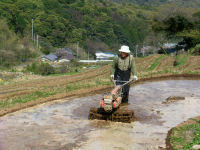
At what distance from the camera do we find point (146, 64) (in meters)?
30.0

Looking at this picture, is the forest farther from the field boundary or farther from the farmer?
the farmer

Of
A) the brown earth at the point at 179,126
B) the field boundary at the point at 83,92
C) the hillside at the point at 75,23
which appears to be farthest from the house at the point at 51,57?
the brown earth at the point at 179,126

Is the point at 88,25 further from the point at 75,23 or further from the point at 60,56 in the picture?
the point at 60,56

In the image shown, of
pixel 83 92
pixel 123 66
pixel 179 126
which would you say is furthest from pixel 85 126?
pixel 83 92

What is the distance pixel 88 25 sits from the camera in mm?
90438

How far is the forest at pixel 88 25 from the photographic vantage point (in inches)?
1716

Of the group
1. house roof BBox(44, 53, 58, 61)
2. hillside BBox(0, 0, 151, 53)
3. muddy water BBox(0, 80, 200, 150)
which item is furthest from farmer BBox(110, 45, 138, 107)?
hillside BBox(0, 0, 151, 53)

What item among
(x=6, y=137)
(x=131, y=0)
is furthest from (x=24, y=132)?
(x=131, y=0)

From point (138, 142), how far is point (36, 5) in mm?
79608

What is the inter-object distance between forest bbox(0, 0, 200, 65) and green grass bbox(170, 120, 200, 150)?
27.4m

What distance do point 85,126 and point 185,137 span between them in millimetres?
2888

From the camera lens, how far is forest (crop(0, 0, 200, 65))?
4358cm

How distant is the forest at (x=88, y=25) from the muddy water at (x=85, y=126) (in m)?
24.8

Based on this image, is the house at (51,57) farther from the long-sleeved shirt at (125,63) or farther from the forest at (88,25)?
the long-sleeved shirt at (125,63)
